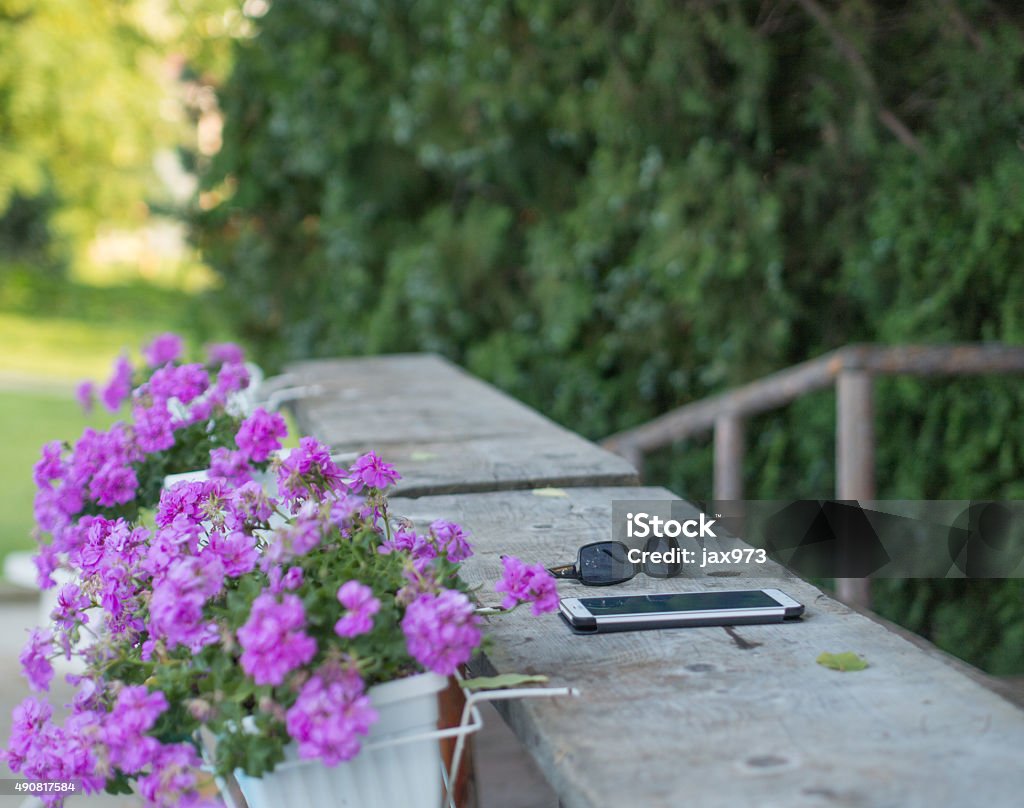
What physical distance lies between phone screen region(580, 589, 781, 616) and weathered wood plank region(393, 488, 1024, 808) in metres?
0.04

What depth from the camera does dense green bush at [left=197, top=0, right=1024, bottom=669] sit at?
317 centimetres

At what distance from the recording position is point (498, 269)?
4422 millimetres

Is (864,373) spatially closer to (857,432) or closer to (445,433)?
(857,432)

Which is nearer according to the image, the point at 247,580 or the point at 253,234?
the point at 247,580

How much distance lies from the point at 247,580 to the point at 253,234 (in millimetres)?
4159

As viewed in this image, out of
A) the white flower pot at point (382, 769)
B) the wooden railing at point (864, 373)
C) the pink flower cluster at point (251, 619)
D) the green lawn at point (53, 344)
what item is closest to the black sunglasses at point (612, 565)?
the pink flower cluster at point (251, 619)

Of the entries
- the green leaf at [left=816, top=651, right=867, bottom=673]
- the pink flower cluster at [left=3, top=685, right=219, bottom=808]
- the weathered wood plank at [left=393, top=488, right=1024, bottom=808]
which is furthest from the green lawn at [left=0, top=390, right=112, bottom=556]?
the green leaf at [left=816, top=651, right=867, bottom=673]

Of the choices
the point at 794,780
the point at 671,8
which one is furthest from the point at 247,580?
the point at 671,8

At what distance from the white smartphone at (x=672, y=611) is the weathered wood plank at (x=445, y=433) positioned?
24.1 inches

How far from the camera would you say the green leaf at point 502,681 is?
39.2 inches

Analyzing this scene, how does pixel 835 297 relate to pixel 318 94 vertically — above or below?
below

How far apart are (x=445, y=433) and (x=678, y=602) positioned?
3.65ft

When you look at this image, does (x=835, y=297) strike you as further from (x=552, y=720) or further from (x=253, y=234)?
(x=552, y=720)

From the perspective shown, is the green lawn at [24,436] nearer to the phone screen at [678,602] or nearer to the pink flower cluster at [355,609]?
the phone screen at [678,602]
